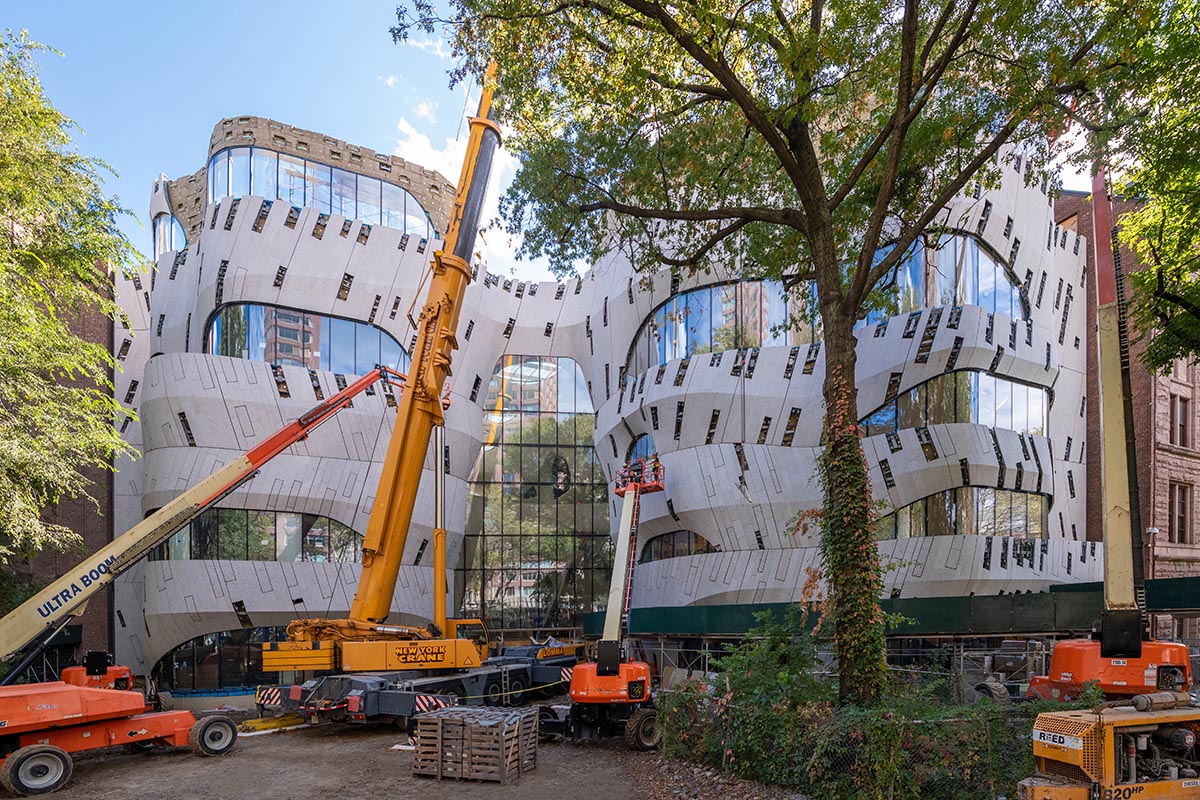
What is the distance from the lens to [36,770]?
11.8 meters

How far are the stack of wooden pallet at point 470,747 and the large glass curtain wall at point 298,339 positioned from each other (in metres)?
20.8

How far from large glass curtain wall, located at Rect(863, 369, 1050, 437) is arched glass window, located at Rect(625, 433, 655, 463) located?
9325 millimetres

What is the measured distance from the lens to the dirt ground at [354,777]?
1131 centimetres

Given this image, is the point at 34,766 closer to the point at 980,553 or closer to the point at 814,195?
the point at 814,195

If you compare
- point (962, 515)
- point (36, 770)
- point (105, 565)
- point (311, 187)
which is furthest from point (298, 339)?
point (962, 515)

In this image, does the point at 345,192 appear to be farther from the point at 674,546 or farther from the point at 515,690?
the point at 515,690

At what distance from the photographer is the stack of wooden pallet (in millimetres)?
12141

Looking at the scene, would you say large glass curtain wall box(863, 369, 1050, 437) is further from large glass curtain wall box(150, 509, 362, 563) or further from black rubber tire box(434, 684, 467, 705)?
large glass curtain wall box(150, 509, 362, 563)

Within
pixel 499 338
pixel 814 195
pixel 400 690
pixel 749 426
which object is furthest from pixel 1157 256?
pixel 499 338

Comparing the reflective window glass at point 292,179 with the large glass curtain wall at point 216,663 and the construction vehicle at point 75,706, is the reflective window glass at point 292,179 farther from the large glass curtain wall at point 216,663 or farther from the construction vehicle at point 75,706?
the construction vehicle at point 75,706

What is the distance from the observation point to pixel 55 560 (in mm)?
28344

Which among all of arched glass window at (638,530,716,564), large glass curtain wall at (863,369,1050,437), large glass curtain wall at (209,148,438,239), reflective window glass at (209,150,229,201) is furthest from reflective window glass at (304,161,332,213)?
large glass curtain wall at (863,369,1050,437)

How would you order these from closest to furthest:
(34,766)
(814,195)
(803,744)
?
1. (803,744)
2. (34,766)
3. (814,195)

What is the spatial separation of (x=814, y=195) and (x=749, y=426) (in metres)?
16.4
